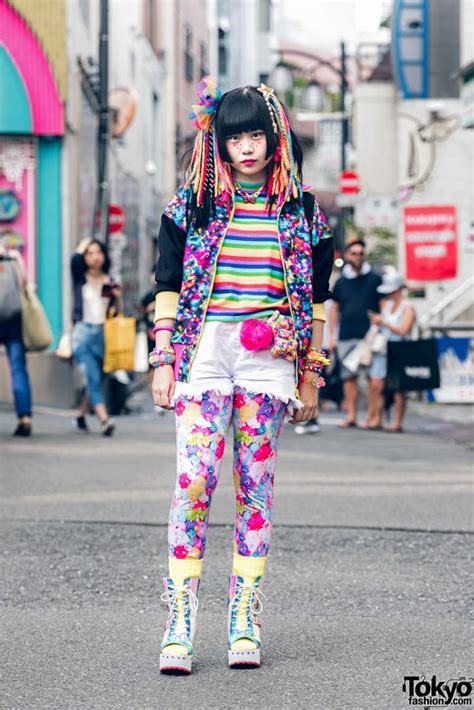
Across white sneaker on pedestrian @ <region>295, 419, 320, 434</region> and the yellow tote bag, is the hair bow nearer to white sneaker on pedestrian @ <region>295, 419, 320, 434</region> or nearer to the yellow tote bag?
the yellow tote bag

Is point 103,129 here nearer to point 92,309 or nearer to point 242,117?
point 92,309

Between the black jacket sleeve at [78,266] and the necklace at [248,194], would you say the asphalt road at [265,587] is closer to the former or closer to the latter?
the necklace at [248,194]

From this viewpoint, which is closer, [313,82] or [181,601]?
[181,601]

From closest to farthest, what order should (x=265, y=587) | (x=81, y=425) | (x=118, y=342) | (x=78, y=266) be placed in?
(x=265, y=587)
(x=78, y=266)
(x=118, y=342)
(x=81, y=425)

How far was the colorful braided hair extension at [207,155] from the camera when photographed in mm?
4496

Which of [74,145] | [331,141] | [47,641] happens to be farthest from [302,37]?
[47,641]

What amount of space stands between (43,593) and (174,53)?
34.3m

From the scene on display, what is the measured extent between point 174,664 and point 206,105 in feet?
5.53

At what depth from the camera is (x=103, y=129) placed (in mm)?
18891

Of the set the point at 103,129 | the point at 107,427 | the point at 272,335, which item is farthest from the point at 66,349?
the point at 272,335

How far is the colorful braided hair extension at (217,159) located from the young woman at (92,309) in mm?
7519

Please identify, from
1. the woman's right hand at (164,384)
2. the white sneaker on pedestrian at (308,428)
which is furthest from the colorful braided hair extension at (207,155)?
the white sneaker on pedestrian at (308,428)

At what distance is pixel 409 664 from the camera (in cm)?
448
